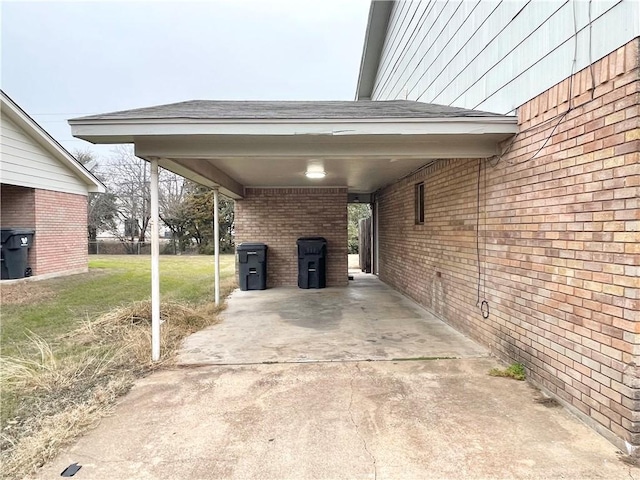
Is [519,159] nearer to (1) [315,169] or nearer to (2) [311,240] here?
(1) [315,169]

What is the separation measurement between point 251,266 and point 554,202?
7.36 m

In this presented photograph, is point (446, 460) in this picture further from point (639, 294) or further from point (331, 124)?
point (331, 124)

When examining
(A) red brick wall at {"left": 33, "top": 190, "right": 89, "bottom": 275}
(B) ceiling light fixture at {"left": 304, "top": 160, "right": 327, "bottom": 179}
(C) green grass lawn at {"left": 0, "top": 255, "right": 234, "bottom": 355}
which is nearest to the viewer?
(C) green grass lawn at {"left": 0, "top": 255, "right": 234, "bottom": 355}

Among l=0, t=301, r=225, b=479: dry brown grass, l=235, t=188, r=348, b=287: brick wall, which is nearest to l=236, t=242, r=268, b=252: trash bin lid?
l=235, t=188, r=348, b=287: brick wall

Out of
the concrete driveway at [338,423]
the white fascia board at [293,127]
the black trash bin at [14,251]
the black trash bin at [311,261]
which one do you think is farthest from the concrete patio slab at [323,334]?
the black trash bin at [14,251]

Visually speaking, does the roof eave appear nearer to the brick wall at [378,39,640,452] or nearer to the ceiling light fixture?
the ceiling light fixture

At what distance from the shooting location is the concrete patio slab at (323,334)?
441 cm

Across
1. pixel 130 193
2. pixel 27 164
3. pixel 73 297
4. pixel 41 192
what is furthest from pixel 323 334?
pixel 130 193

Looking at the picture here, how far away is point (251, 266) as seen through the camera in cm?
949

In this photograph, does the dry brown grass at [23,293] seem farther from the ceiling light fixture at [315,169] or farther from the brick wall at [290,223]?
the ceiling light fixture at [315,169]

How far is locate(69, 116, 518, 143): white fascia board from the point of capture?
12.0 feet

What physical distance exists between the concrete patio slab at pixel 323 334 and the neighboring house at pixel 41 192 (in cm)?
637

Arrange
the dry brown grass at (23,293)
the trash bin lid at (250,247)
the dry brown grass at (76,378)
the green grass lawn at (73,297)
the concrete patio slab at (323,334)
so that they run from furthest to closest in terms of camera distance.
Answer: the trash bin lid at (250,247) → the dry brown grass at (23,293) → the green grass lawn at (73,297) → the concrete patio slab at (323,334) → the dry brown grass at (76,378)

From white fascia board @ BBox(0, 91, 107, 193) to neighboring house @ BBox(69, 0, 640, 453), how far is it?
241 inches
